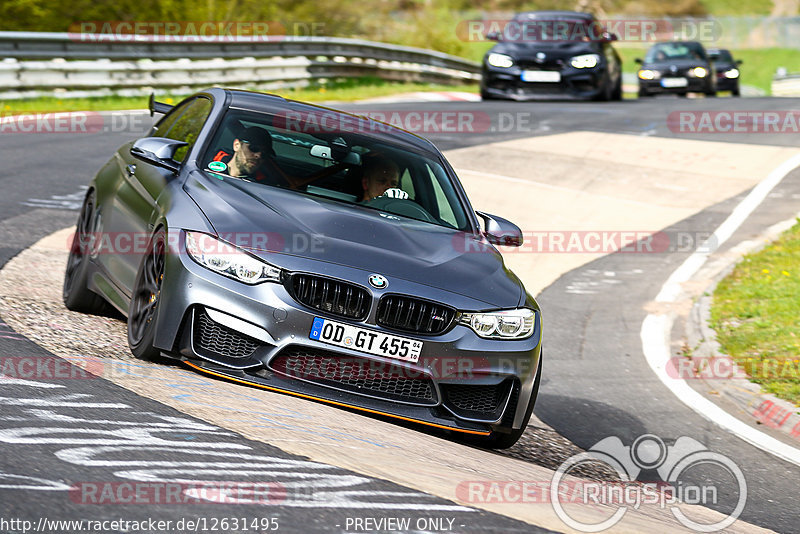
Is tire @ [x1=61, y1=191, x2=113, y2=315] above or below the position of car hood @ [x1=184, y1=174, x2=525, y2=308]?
below

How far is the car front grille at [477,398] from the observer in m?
5.65

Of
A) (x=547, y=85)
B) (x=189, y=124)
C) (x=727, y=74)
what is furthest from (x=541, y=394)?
(x=727, y=74)

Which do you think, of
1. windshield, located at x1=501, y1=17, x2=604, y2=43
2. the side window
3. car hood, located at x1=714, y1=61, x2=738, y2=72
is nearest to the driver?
the side window

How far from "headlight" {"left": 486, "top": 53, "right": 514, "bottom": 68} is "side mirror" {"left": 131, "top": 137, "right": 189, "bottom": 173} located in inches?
646

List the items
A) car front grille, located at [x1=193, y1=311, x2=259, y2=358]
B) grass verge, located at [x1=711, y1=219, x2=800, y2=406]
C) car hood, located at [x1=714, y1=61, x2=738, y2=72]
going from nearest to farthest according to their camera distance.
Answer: car front grille, located at [x1=193, y1=311, x2=259, y2=358] < grass verge, located at [x1=711, y1=219, x2=800, y2=406] < car hood, located at [x1=714, y1=61, x2=738, y2=72]

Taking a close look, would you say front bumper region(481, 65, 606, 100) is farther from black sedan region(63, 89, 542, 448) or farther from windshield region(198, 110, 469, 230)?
black sedan region(63, 89, 542, 448)

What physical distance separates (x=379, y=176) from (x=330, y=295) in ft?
5.02

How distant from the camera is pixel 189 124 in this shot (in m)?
7.21

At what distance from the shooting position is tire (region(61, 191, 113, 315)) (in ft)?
23.6

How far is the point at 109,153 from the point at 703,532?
456 inches

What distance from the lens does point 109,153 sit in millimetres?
14773

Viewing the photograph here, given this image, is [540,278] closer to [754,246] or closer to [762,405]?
[754,246]

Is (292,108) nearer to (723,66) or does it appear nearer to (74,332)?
(74,332)

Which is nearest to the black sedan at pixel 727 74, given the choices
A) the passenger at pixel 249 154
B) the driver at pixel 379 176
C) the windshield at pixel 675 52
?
the windshield at pixel 675 52
